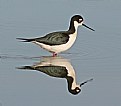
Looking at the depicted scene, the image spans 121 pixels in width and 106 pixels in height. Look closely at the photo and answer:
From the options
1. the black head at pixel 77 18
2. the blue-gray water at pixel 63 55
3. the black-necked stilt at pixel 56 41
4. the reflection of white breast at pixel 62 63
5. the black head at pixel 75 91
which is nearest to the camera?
the blue-gray water at pixel 63 55

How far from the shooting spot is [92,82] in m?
8.30

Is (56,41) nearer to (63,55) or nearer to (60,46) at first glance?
(60,46)

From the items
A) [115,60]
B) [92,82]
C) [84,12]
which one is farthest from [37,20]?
[92,82]

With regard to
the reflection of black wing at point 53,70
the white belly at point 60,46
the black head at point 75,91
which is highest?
the white belly at point 60,46

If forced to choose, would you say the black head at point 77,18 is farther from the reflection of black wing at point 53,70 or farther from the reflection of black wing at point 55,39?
the reflection of black wing at point 53,70

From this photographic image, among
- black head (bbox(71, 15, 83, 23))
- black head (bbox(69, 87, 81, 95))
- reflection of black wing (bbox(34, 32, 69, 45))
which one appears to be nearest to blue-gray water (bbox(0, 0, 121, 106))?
black head (bbox(69, 87, 81, 95))

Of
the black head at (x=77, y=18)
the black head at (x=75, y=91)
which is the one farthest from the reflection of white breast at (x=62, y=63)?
the black head at (x=77, y=18)

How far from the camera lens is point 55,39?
32.4ft

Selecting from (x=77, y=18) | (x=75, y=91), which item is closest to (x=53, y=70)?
(x=75, y=91)

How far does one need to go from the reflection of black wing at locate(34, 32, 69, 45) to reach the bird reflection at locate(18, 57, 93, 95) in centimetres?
30

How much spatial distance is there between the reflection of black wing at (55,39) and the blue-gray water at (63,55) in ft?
→ 0.70

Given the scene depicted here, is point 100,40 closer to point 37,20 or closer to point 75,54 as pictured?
point 75,54

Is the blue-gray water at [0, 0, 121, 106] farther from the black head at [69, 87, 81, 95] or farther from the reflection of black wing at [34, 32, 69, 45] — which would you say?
the reflection of black wing at [34, 32, 69, 45]

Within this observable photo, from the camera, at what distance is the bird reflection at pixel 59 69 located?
26.7 ft
